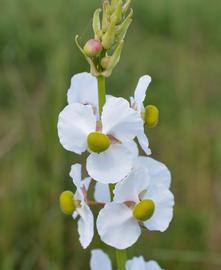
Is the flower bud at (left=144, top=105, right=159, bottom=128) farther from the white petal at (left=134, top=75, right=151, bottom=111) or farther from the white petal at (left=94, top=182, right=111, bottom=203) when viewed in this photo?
the white petal at (left=94, top=182, right=111, bottom=203)

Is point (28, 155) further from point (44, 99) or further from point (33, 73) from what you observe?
point (33, 73)

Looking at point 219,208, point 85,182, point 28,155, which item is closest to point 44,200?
point 28,155

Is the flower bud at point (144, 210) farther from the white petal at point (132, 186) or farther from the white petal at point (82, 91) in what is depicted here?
the white petal at point (82, 91)

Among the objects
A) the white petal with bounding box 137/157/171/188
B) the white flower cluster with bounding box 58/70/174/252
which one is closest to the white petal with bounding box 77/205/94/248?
the white flower cluster with bounding box 58/70/174/252

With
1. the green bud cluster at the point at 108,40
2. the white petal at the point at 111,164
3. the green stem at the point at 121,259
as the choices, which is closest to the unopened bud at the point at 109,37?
the green bud cluster at the point at 108,40

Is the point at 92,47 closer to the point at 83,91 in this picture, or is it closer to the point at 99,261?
the point at 83,91

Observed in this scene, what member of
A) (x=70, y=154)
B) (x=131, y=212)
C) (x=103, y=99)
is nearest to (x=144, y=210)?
(x=131, y=212)
